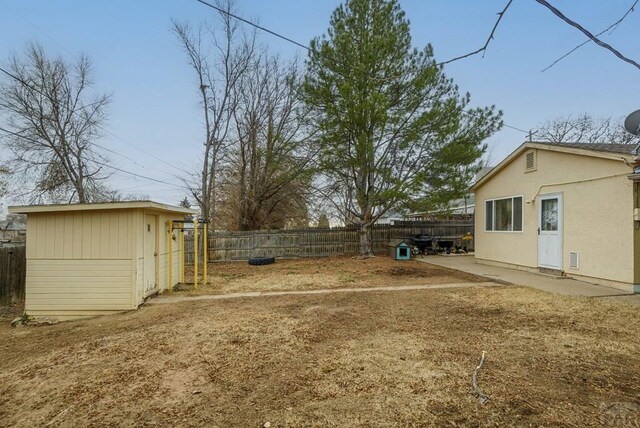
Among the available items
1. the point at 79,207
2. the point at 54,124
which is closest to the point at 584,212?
the point at 79,207

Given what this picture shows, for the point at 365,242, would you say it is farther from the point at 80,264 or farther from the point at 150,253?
the point at 80,264

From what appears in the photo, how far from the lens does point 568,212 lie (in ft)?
25.4

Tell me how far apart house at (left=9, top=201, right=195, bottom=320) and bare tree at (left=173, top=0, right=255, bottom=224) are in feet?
31.1

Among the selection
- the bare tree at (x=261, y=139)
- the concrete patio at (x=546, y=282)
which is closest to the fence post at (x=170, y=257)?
the bare tree at (x=261, y=139)

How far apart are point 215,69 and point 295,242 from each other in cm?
896

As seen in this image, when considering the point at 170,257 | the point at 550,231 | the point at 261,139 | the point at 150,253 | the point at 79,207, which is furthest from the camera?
the point at 261,139

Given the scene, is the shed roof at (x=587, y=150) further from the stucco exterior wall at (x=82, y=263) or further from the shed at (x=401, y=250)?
the stucco exterior wall at (x=82, y=263)

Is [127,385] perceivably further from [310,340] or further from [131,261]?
[131,261]

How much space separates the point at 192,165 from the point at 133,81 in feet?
17.7

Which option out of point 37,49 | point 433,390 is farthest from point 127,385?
point 37,49

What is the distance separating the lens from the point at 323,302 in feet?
20.0

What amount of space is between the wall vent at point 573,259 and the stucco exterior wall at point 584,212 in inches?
2.9

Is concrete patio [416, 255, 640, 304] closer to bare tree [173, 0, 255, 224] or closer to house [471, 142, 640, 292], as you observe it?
house [471, 142, 640, 292]

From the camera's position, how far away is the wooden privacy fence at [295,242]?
13.3 meters
